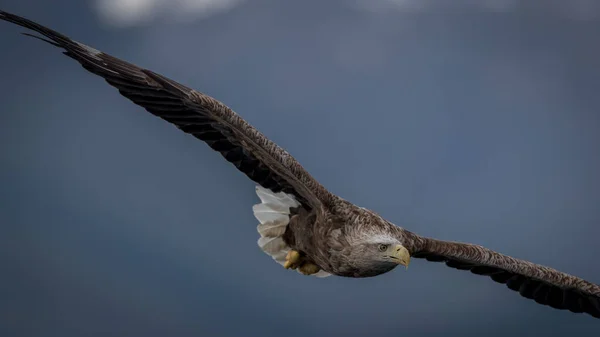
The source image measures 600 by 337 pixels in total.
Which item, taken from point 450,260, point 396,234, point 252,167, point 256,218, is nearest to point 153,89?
point 252,167

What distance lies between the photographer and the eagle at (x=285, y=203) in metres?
5.93

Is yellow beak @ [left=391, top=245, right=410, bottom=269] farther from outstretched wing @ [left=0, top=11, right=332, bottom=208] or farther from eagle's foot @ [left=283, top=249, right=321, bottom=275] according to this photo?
eagle's foot @ [left=283, top=249, right=321, bottom=275]

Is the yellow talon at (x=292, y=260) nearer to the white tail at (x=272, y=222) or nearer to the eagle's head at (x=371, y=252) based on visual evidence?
the white tail at (x=272, y=222)

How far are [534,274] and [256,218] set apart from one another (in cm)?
206

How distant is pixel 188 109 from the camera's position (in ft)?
20.2

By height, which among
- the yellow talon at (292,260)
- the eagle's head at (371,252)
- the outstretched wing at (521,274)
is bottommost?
the yellow talon at (292,260)

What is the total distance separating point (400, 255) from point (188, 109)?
1638 millimetres

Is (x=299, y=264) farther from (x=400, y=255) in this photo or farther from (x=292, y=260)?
(x=400, y=255)

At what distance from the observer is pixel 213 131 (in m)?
6.30

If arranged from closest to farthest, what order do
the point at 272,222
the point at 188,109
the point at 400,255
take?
the point at 400,255 → the point at 188,109 → the point at 272,222

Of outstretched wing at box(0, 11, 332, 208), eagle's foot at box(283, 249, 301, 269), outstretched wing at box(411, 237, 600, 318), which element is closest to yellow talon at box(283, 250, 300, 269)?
eagle's foot at box(283, 249, 301, 269)

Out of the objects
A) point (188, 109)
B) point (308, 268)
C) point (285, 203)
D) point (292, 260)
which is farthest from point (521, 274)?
point (188, 109)

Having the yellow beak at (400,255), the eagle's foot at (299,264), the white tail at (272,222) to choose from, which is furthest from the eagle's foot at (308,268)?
the yellow beak at (400,255)

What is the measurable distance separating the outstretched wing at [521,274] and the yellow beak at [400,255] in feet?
1.87
